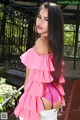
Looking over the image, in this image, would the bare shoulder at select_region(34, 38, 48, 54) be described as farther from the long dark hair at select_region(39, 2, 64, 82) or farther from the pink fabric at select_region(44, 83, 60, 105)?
the pink fabric at select_region(44, 83, 60, 105)

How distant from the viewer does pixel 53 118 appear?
2600 mm

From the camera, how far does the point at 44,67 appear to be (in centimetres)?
245

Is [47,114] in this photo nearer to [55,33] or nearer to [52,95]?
[52,95]

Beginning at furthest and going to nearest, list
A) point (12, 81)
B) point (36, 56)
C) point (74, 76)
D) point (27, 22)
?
1. point (74, 76)
2. point (27, 22)
3. point (12, 81)
4. point (36, 56)

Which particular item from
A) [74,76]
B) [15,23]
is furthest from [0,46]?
[74,76]

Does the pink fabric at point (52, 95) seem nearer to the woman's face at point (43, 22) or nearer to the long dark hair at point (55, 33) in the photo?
the long dark hair at point (55, 33)

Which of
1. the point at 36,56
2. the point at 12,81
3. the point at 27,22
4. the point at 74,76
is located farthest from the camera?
the point at 74,76

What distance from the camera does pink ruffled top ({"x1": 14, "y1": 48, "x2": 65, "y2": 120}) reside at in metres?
2.45

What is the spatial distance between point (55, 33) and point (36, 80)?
0.38 metres

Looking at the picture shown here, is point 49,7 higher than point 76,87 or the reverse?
higher

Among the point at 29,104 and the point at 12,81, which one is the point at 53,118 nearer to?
the point at 29,104

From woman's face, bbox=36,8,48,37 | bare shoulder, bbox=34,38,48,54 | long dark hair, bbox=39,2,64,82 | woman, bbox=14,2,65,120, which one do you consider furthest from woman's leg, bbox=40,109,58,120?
woman's face, bbox=36,8,48,37

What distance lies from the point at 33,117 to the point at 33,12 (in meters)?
6.27

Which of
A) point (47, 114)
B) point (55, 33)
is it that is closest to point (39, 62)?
point (55, 33)
